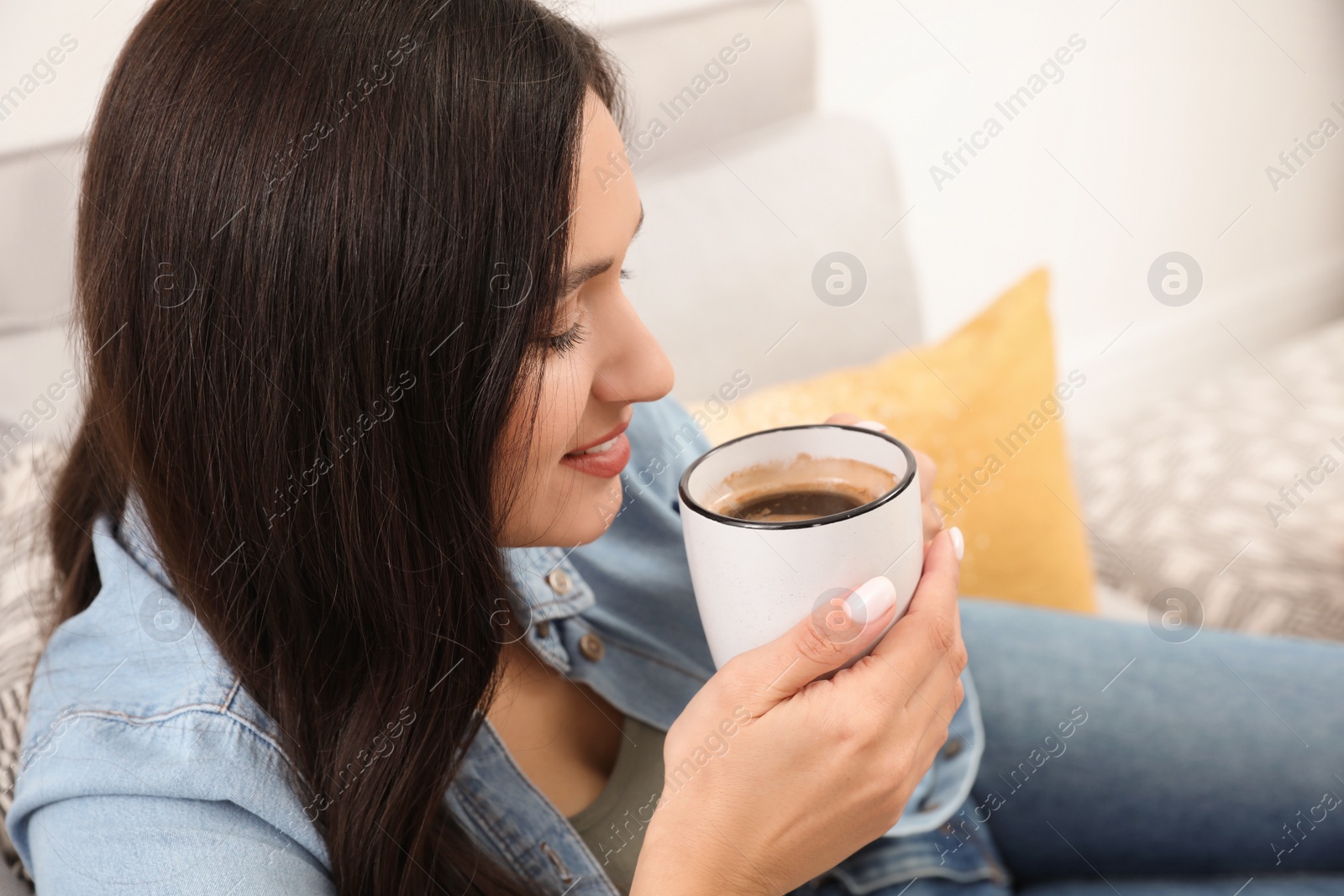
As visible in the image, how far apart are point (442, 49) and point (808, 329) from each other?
30.3 inches

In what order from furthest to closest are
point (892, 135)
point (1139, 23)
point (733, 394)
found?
point (1139, 23)
point (892, 135)
point (733, 394)

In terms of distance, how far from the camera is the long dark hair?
0.54 meters

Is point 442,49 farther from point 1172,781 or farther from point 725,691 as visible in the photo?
point 1172,781

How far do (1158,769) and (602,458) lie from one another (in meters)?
0.60

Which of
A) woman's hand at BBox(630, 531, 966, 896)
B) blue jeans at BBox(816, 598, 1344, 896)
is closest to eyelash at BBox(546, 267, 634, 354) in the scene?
woman's hand at BBox(630, 531, 966, 896)

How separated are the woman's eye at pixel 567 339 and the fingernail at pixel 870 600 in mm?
232

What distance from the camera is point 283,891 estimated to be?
572 millimetres

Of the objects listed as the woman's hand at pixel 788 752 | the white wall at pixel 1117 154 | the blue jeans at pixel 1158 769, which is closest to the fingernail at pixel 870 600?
the woman's hand at pixel 788 752

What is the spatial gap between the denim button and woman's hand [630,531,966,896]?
0.76 ft

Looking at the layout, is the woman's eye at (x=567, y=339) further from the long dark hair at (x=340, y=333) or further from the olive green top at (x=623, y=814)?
the olive green top at (x=623, y=814)

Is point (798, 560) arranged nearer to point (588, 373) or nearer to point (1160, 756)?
point (588, 373)

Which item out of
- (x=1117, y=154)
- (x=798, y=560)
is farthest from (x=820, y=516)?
(x=1117, y=154)

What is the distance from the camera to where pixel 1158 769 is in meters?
0.88

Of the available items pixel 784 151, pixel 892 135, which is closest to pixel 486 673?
pixel 784 151
